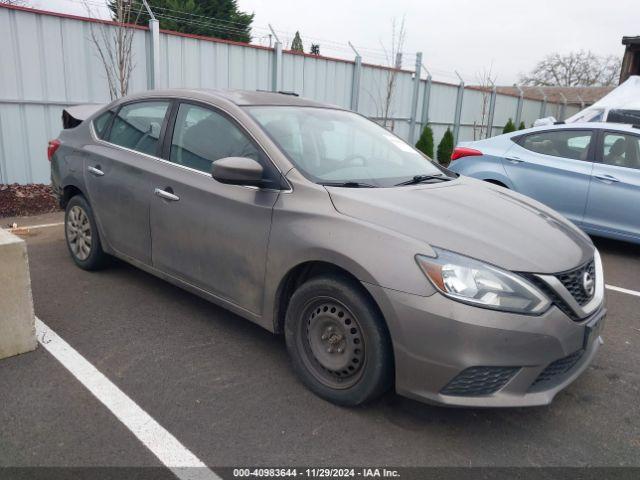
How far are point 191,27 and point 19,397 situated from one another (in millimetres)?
17528

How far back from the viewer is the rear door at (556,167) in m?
6.23

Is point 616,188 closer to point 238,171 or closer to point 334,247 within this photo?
point 334,247

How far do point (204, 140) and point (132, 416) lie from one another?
6.00 ft

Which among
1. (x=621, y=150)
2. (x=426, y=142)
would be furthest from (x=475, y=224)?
(x=426, y=142)

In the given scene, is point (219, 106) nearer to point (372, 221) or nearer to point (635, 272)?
point (372, 221)

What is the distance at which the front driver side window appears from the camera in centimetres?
337

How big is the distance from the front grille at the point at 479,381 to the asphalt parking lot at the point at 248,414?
0.32m

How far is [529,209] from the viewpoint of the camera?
331 cm

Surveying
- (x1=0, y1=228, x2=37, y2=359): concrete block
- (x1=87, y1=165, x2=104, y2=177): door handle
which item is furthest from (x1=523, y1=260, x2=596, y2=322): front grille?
(x1=87, y1=165, x2=104, y2=177): door handle

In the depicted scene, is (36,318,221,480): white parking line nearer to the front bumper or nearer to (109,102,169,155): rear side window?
the front bumper

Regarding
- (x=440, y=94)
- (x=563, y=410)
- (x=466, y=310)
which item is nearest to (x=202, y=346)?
(x=466, y=310)

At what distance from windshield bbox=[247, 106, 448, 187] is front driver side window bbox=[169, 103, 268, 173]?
18cm

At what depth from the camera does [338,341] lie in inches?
111

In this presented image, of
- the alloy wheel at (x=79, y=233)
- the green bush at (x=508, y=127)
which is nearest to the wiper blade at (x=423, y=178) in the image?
the alloy wheel at (x=79, y=233)
